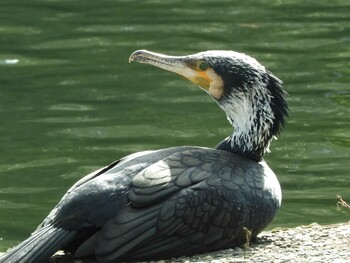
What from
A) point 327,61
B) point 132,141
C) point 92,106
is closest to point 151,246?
point 132,141

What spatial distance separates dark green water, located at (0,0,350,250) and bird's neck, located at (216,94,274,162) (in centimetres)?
218

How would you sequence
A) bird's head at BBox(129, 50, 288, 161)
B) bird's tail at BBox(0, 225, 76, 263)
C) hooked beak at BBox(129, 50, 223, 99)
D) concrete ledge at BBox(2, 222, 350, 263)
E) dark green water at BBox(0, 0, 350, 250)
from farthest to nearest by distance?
dark green water at BBox(0, 0, 350, 250)
hooked beak at BBox(129, 50, 223, 99)
bird's head at BBox(129, 50, 288, 161)
concrete ledge at BBox(2, 222, 350, 263)
bird's tail at BBox(0, 225, 76, 263)

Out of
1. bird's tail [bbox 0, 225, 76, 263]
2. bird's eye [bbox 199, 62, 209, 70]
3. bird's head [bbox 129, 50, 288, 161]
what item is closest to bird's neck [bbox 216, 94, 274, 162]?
bird's head [bbox 129, 50, 288, 161]

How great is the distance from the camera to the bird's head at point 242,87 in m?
8.85

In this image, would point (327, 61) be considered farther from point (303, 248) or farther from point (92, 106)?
point (303, 248)

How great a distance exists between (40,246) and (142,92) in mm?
6864

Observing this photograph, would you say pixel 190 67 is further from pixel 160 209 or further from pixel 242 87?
pixel 160 209

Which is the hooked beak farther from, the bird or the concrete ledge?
the concrete ledge

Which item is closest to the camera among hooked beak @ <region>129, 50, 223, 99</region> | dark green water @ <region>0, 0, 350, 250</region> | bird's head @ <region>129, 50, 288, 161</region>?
bird's head @ <region>129, 50, 288, 161</region>

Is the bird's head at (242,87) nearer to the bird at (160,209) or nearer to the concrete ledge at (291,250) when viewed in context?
the bird at (160,209)

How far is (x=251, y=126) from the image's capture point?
8945mm

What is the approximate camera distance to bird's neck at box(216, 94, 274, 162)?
889cm

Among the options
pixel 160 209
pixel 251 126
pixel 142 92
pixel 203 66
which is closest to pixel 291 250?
pixel 160 209

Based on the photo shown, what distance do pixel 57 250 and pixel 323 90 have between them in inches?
280
